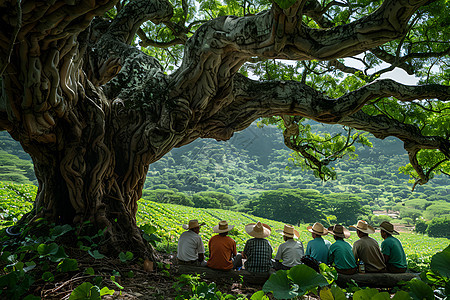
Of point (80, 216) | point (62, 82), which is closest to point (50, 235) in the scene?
point (80, 216)

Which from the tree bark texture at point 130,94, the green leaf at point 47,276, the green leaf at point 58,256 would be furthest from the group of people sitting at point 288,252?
the green leaf at point 47,276

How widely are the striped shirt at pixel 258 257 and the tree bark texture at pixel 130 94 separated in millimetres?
1635

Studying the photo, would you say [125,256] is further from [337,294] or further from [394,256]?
[394,256]

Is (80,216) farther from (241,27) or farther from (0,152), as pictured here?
(0,152)

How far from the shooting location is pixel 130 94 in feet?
15.9

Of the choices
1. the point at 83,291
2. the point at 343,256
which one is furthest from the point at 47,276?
the point at 343,256

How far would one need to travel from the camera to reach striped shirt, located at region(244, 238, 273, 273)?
448cm

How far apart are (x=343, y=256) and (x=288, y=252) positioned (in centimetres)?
83

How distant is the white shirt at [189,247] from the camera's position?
462 cm

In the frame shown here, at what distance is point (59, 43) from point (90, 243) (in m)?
2.45

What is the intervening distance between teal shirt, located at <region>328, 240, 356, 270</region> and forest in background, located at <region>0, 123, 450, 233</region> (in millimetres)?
36513

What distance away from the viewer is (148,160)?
15.3ft

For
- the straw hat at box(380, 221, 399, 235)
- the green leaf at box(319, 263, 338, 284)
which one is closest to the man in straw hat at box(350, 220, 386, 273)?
the straw hat at box(380, 221, 399, 235)

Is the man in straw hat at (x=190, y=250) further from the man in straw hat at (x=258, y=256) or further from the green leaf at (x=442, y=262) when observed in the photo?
the green leaf at (x=442, y=262)
